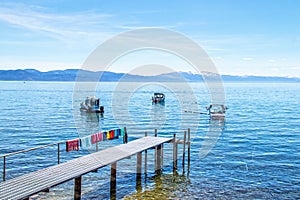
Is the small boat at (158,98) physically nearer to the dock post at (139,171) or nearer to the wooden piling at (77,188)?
the dock post at (139,171)

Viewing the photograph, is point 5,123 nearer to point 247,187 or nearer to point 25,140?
point 25,140

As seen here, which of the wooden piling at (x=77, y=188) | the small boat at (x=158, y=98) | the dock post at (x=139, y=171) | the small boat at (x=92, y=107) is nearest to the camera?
the wooden piling at (x=77, y=188)

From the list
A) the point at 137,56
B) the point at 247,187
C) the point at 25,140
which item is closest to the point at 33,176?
the point at 247,187

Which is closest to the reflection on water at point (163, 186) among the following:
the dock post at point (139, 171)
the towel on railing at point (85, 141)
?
the dock post at point (139, 171)

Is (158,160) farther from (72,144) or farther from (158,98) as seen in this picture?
(158,98)

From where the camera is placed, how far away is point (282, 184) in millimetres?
24312

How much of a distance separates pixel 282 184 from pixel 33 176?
17.4m

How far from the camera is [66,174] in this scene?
16656 mm

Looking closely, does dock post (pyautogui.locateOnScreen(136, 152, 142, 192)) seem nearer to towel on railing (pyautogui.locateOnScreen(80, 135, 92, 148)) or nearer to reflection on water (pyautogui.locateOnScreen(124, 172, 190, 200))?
reflection on water (pyautogui.locateOnScreen(124, 172, 190, 200))

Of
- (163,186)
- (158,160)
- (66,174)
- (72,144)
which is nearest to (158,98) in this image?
(158,160)

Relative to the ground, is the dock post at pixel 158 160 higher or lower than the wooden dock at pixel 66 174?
lower

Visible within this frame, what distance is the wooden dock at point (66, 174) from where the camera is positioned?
1418 cm

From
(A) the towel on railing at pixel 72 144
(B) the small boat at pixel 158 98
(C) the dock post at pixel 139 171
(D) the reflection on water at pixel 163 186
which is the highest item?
(A) the towel on railing at pixel 72 144

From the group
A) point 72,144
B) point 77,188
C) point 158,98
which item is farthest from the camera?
point 158,98
